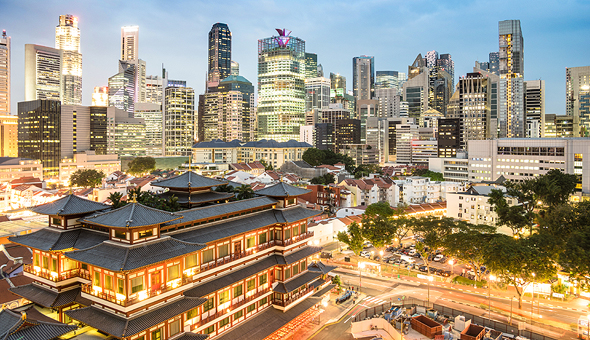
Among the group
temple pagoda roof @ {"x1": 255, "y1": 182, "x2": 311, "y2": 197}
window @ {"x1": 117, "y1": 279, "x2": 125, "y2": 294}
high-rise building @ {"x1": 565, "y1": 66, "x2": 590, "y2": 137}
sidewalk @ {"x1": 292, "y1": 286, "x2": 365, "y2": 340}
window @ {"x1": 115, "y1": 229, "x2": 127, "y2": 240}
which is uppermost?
high-rise building @ {"x1": 565, "y1": 66, "x2": 590, "y2": 137}

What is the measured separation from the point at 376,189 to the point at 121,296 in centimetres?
7797

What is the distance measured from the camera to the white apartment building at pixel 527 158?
95.8 meters

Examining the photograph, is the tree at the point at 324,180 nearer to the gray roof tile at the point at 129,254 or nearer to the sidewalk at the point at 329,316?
the sidewalk at the point at 329,316

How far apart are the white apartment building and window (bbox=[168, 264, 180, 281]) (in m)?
109

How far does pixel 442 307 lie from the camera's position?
4053 cm

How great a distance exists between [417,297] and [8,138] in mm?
206150

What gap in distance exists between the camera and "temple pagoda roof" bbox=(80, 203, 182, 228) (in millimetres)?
23281

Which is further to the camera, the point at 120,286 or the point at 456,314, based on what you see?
the point at 456,314

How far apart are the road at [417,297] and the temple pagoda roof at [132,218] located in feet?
67.1

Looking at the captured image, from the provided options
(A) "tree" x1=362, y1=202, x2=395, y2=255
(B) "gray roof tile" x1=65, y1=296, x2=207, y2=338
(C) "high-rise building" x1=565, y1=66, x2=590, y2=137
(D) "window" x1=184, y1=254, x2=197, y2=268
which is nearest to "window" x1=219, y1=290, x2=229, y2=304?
(D) "window" x1=184, y1=254, x2=197, y2=268

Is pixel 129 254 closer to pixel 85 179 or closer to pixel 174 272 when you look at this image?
pixel 174 272

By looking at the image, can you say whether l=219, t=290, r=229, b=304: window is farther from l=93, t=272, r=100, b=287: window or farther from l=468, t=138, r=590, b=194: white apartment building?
l=468, t=138, r=590, b=194: white apartment building

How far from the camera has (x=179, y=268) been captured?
25.8m

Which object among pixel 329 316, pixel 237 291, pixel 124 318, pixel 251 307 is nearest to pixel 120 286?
pixel 124 318
